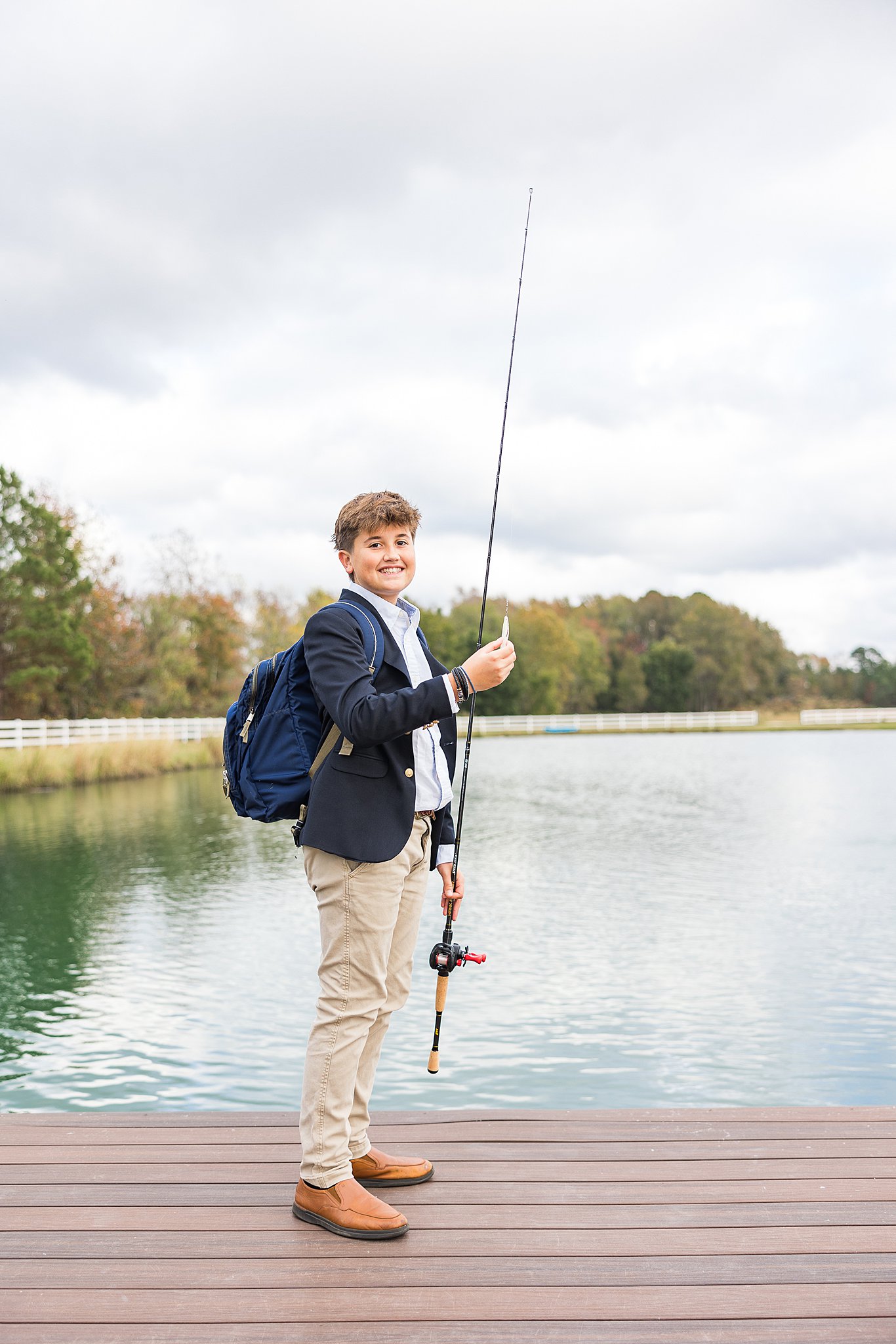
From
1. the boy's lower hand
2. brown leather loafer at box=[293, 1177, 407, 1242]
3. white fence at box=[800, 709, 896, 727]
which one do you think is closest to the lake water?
the boy's lower hand

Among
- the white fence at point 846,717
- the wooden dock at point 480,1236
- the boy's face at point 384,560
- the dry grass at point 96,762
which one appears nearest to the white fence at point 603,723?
the white fence at point 846,717

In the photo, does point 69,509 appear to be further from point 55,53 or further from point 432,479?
point 432,479

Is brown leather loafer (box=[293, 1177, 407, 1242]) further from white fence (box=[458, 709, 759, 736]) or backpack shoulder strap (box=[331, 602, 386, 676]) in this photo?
white fence (box=[458, 709, 759, 736])

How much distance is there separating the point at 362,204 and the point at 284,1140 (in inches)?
773

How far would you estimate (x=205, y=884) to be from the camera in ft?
31.8

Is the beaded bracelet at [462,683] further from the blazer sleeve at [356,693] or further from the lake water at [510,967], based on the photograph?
the lake water at [510,967]

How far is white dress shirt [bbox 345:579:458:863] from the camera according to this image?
2247 millimetres

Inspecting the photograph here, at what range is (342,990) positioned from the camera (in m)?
2.13

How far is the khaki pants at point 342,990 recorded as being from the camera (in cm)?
212

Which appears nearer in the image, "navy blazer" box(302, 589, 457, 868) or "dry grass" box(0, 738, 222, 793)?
"navy blazer" box(302, 589, 457, 868)

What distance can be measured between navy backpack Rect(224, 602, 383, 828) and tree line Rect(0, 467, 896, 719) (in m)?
12.5

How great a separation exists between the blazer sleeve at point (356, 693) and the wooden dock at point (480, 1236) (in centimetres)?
101

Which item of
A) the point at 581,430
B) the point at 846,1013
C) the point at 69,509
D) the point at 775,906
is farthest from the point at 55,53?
the point at 581,430

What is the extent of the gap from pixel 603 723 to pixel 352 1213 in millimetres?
44751
